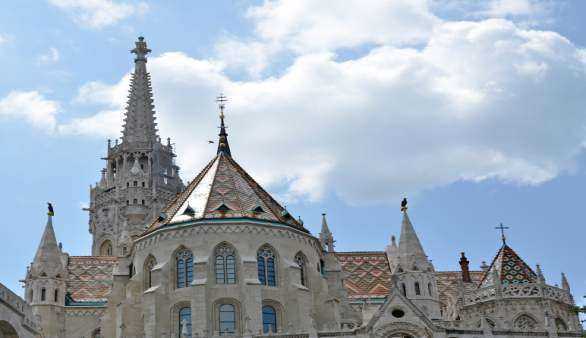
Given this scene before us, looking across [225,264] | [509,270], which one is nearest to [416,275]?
[509,270]

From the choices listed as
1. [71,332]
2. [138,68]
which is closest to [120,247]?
[71,332]

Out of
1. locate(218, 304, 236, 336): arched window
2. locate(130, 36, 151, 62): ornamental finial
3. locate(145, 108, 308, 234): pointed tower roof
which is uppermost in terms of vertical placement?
locate(130, 36, 151, 62): ornamental finial

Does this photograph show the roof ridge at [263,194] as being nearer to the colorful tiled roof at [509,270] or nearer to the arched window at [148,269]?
the arched window at [148,269]

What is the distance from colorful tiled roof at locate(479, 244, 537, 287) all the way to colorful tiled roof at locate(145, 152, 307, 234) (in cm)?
1130

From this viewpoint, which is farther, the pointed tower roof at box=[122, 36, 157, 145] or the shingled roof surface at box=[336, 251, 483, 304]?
the pointed tower roof at box=[122, 36, 157, 145]

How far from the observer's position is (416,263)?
162 feet

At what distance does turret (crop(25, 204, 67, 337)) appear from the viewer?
50625 mm

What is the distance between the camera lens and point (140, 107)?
81438mm

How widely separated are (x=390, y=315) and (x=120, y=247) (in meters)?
25.8

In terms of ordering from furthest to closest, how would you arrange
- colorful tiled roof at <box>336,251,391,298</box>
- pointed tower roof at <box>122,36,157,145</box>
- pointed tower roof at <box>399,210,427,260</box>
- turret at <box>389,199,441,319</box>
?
pointed tower roof at <box>122,36,157,145</box> → colorful tiled roof at <box>336,251,391,298</box> → pointed tower roof at <box>399,210,427,260</box> → turret at <box>389,199,441,319</box>

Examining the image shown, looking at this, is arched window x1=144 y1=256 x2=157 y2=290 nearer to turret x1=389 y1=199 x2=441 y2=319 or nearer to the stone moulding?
the stone moulding

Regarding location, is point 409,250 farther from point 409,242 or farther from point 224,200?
point 224,200

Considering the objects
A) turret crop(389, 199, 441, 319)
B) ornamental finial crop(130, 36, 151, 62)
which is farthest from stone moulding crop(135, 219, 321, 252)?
ornamental finial crop(130, 36, 151, 62)

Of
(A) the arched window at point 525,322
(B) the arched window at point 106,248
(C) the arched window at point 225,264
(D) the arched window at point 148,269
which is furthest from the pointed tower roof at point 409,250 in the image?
(B) the arched window at point 106,248
